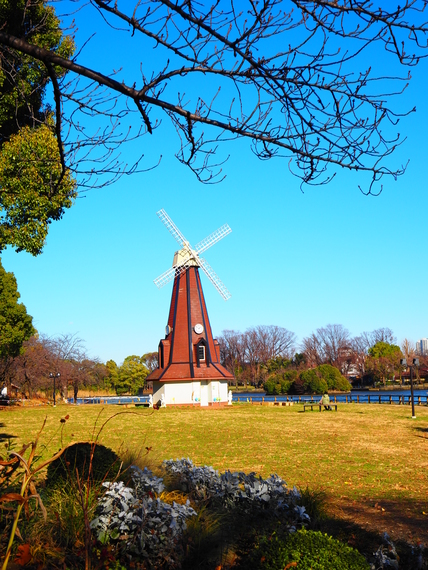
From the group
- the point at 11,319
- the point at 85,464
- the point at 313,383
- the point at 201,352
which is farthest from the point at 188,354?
the point at 85,464

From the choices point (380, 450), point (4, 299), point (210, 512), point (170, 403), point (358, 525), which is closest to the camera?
point (210, 512)

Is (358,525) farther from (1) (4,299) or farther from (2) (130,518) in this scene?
(1) (4,299)

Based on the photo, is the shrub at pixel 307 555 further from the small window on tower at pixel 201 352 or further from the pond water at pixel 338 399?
the small window on tower at pixel 201 352

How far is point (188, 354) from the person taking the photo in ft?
110

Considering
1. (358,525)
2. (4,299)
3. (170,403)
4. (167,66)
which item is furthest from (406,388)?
(167,66)

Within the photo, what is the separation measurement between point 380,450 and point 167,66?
477 inches

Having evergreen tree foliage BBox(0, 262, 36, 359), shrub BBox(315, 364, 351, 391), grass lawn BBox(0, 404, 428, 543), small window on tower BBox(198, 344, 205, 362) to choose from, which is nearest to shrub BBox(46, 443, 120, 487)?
grass lawn BBox(0, 404, 428, 543)

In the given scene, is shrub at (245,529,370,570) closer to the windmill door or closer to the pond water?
the pond water

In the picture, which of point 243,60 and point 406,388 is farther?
point 406,388

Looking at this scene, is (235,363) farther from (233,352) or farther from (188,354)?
(188,354)

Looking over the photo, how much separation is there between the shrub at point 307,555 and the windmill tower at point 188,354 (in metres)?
29.5

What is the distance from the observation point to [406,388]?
58594 millimetres

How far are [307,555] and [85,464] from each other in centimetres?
Result: 304

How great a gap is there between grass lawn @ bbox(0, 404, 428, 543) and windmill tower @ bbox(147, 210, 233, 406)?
31.3ft
